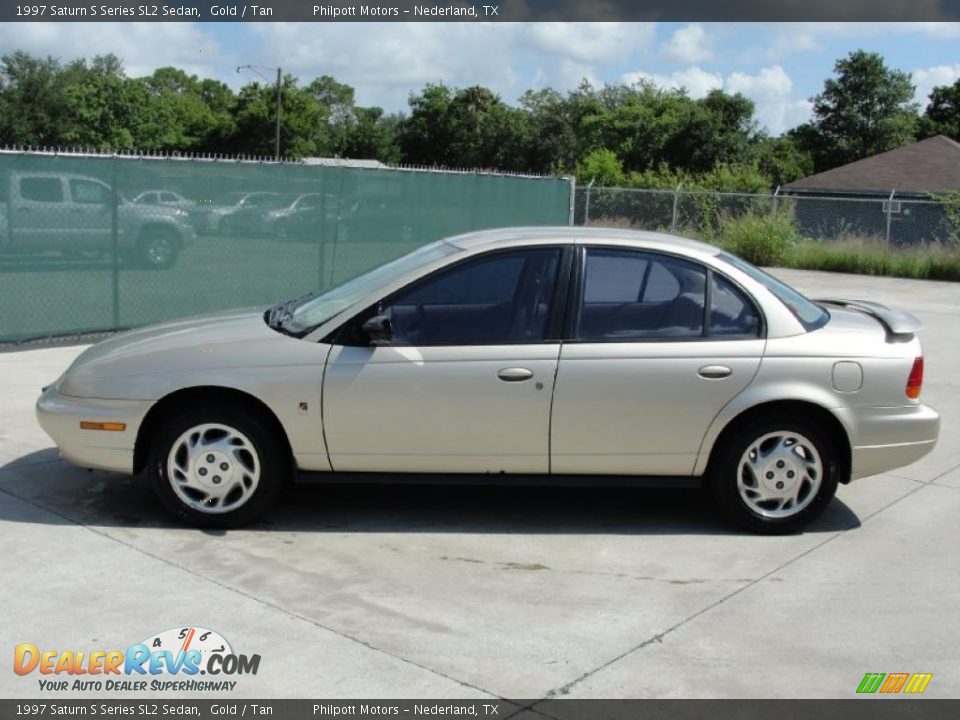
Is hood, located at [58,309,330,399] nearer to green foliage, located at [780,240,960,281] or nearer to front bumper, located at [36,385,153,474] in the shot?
front bumper, located at [36,385,153,474]

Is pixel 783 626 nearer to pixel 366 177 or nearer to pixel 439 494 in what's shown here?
pixel 439 494

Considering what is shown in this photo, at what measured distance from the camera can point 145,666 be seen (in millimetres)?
4180

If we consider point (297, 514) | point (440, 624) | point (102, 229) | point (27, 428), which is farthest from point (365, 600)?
point (102, 229)

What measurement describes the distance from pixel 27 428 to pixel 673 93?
6339cm

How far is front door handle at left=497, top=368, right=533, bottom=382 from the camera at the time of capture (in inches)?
221

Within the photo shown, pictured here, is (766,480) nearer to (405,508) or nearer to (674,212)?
(405,508)

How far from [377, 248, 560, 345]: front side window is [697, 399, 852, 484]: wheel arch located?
110 centimetres

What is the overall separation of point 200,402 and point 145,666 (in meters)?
1.80

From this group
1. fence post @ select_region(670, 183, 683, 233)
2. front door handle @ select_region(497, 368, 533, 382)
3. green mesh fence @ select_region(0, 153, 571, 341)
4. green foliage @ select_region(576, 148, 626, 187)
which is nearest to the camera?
front door handle @ select_region(497, 368, 533, 382)

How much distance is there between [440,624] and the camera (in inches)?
182

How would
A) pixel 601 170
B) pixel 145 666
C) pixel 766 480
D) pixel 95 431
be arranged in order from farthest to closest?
pixel 601 170 → pixel 766 480 → pixel 95 431 → pixel 145 666

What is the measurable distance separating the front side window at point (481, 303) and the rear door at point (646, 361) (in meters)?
0.20

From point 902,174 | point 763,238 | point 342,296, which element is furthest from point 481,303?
point 902,174

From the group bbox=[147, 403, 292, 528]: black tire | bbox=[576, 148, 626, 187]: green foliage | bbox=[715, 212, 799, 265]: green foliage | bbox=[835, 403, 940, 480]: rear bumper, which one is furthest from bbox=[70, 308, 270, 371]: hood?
bbox=[576, 148, 626, 187]: green foliage
